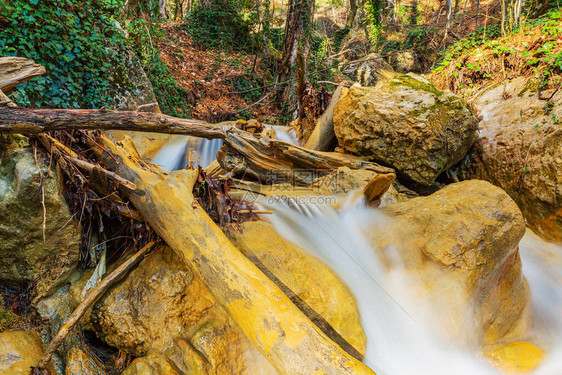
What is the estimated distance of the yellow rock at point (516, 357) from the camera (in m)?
2.72

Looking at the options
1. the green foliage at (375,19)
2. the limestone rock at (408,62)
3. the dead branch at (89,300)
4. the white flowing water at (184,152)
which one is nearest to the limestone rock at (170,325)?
the dead branch at (89,300)

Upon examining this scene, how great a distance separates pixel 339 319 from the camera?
2.63 meters

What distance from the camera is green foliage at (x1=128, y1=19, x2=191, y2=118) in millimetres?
7730

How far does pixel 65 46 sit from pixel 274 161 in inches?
171

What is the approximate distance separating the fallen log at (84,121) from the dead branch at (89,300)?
1.20 m

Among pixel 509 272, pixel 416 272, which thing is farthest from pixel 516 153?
pixel 416 272

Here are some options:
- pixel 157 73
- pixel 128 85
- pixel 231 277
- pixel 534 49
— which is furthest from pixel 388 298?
pixel 157 73

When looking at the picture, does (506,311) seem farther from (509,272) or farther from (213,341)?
(213,341)

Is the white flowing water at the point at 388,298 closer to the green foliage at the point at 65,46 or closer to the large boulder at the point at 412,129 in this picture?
→ the large boulder at the point at 412,129

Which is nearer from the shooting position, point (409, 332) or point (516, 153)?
point (409, 332)

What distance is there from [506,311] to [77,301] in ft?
14.9

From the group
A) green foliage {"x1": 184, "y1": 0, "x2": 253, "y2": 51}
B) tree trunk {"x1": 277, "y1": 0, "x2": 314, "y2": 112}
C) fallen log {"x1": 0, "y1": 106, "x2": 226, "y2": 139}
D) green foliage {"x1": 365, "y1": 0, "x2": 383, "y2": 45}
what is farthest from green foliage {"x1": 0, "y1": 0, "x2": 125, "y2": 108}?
green foliage {"x1": 365, "y1": 0, "x2": 383, "y2": 45}

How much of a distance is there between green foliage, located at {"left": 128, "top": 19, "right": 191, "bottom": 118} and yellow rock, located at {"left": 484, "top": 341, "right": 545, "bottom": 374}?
855 cm

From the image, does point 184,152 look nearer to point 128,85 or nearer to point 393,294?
point 128,85
